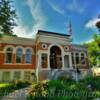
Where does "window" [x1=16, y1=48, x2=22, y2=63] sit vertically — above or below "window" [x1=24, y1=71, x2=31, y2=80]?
above

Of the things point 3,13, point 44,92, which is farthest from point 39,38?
point 44,92

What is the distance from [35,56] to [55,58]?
11.7ft

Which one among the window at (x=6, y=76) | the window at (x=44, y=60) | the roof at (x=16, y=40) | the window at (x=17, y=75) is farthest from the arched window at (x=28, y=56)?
the window at (x=6, y=76)

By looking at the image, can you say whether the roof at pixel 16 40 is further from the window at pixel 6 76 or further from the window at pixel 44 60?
the window at pixel 6 76

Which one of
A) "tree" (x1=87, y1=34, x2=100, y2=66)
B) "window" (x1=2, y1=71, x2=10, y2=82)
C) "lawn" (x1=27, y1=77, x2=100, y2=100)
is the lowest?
"lawn" (x1=27, y1=77, x2=100, y2=100)

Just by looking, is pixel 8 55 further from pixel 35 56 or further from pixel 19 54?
Result: pixel 35 56

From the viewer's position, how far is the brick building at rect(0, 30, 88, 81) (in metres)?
22.2

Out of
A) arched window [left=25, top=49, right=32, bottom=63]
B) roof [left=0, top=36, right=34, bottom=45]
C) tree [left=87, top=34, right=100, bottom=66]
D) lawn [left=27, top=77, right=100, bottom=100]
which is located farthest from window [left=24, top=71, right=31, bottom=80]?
tree [left=87, top=34, right=100, bottom=66]

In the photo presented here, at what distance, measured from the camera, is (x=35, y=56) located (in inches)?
963

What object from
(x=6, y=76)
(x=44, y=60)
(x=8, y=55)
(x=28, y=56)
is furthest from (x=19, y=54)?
(x=44, y=60)

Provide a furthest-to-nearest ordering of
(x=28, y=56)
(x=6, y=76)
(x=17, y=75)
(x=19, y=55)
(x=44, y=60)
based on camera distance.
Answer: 1. (x=28, y=56)
2. (x=19, y=55)
3. (x=44, y=60)
4. (x=17, y=75)
5. (x=6, y=76)

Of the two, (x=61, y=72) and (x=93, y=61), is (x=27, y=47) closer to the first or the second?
(x=61, y=72)

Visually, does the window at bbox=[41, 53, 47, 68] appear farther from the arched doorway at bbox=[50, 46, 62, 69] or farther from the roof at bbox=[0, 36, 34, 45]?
the roof at bbox=[0, 36, 34, 45]

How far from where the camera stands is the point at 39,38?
22469mm
